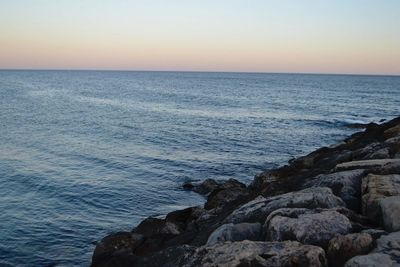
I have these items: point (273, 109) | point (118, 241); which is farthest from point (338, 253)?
point (273, 109)

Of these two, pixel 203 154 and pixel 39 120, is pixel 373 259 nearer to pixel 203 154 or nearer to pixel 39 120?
pixel 203 154

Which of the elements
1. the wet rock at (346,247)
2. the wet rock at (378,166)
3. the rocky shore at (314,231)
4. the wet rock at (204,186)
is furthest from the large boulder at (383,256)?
the wet rock at (204,186)

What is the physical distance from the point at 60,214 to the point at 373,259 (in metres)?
15.2

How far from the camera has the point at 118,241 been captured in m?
13.2

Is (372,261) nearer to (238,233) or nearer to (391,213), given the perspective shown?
(391,213)

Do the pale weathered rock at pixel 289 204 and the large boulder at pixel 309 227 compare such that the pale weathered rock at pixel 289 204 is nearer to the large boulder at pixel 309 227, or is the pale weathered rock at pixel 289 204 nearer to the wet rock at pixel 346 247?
the large boulder at pixel 309 227

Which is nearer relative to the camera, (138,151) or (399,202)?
(399,202)

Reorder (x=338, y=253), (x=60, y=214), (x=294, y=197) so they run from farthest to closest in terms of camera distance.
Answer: (x=60, y=214), (x=294, y=197), (x=338, y=253)

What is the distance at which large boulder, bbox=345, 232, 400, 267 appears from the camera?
5.91m

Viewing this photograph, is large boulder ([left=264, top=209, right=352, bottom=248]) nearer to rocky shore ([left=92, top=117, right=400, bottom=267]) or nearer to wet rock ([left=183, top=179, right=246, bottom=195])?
rocky shore ([left=92, top=117, right=400, bottom=267])

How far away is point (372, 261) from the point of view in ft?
19.5

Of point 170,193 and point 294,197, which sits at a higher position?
point 294,197

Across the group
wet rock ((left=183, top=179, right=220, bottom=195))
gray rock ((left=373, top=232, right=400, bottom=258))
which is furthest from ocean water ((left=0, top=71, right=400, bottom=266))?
gray rock ((left=373, top=232, right=400, bottom=258))

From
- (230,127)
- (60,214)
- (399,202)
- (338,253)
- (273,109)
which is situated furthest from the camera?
(273,109)
